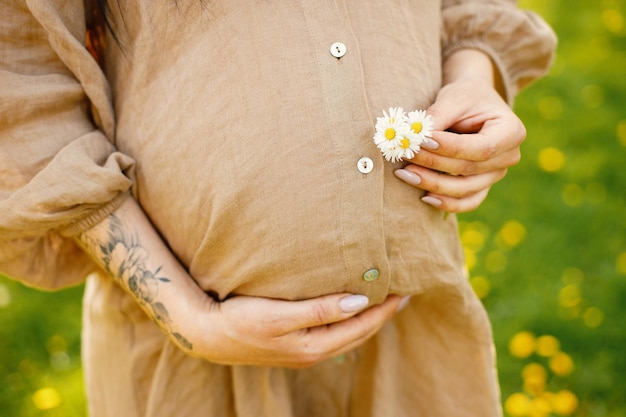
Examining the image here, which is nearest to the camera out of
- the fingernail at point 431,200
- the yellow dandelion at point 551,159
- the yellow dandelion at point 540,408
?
the fingernail at point 431,200

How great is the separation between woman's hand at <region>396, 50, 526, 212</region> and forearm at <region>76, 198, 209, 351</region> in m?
0.51

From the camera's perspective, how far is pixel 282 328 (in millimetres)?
1179

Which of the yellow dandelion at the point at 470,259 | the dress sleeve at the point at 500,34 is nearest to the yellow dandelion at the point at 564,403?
the yellow dandelion at the point at 470,259

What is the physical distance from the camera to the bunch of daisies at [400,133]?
1.10m

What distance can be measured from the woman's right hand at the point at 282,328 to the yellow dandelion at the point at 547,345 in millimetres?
1468

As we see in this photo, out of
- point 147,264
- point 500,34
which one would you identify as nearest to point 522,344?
point 500,34

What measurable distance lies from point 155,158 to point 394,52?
0.53m

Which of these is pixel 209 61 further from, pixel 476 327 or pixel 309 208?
pixel 476 327

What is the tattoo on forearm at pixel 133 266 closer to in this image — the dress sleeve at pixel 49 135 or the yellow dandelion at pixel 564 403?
the dress sleeve at pixel 49 135

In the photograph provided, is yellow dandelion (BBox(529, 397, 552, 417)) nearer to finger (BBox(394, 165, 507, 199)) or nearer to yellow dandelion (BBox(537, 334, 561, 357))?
yellow dandelion (BBox(537, 334, 561, 357))

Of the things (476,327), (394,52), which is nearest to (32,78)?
(394,52)

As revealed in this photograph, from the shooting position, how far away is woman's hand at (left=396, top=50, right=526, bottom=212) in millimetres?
1165

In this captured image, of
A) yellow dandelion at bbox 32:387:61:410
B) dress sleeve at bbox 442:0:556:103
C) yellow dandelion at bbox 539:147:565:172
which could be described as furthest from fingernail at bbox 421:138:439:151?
yellow dandelion at bbox 539:147:565:172

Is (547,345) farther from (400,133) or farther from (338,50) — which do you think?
(338,50)
